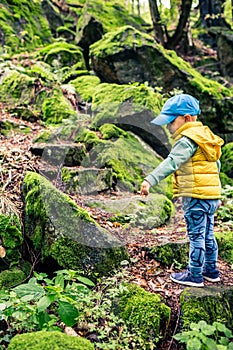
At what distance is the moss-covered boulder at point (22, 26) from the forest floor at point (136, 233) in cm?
643

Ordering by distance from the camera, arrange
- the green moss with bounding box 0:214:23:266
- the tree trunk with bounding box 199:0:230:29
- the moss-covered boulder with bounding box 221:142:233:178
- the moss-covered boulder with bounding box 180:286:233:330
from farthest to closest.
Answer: the tree trunk with bounding box 199:0:230:29
the moss-covered boulder with bounding box 221:142:233:178
the green moss with bounding box 0:214:23:266
the moss-covered boulder with bounding box 180:286:233:330

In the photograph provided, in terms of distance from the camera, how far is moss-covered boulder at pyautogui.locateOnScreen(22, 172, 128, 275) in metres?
3.24

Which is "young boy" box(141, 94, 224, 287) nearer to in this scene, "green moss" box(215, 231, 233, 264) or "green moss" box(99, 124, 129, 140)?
"green moss" box(215, 231, 233, 264)

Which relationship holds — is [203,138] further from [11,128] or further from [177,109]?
[11,128]

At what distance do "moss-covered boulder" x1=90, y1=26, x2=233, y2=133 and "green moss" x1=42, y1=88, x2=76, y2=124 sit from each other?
7.16 ft

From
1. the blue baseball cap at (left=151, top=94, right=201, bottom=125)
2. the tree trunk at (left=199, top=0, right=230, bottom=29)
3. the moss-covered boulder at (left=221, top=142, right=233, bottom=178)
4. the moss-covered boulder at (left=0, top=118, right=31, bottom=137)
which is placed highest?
the tree trunk at (left=199, top=0, right=230, bottom=29)

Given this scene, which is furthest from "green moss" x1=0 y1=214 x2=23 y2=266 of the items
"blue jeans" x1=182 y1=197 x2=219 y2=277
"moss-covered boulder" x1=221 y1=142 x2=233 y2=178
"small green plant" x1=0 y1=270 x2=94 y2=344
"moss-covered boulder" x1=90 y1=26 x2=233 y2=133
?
"moss-covered boulder" x1=90 y1=26 x2=233 y2=133

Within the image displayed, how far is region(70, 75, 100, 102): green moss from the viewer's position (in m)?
8.20

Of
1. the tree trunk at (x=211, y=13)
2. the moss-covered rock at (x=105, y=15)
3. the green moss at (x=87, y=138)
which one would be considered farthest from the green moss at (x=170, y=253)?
the tree trunk at (x=211, y=13)

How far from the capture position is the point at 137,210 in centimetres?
468

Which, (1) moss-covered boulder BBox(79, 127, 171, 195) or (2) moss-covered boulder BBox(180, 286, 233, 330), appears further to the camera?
(1) moss-covered boulder BBox(79, 127, 171, 195)

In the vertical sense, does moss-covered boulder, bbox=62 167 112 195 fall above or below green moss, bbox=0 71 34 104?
below

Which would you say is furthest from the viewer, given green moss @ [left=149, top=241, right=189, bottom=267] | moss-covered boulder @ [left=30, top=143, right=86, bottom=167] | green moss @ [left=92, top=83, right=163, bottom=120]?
green moss @ [left=92, top=83, right=163, bottom=120]

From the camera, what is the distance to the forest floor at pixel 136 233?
3.29 meters
